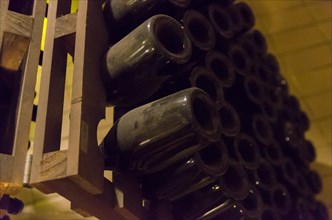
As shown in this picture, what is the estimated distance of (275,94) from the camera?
155 centimetres

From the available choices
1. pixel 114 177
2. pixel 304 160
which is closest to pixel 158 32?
pixel 114 177

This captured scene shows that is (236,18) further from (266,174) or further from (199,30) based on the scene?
(266,174)

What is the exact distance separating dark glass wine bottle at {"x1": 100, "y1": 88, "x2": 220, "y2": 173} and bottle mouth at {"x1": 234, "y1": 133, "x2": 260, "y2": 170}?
0.26 m

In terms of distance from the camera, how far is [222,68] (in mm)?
1231

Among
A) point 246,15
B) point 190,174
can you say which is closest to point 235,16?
point 246,15

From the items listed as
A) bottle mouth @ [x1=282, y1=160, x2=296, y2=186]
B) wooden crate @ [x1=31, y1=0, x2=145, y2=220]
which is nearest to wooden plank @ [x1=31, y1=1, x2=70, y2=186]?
wooden crate @ [x1=31, y1=0, x2=145, y2=220]

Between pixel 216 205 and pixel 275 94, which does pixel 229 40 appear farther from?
pixel 216 205

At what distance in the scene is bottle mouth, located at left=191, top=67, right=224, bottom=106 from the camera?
107 cm

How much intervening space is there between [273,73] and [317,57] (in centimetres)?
34

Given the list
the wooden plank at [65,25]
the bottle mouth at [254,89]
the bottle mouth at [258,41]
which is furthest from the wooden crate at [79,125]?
the bottle mouth at [258,41]

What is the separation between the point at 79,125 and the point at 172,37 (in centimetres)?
28

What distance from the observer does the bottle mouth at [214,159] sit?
959 mm

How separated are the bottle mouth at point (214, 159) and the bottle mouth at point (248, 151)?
0.14m

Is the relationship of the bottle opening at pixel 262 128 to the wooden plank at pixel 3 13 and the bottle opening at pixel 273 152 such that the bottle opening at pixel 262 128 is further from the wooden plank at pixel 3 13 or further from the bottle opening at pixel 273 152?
the wooden plank at pixel 3 13
